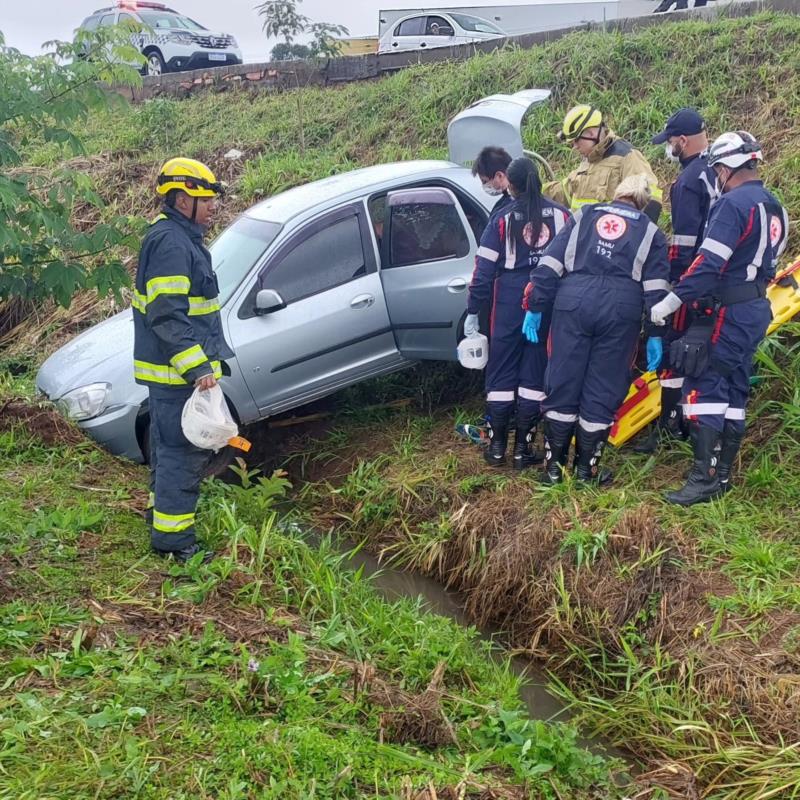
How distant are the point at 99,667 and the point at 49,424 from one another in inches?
97.4

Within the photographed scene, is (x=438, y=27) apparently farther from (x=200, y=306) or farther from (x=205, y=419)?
(x=205, y=419)

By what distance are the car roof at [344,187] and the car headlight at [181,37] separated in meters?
12.8

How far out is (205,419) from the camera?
3914 millimetres

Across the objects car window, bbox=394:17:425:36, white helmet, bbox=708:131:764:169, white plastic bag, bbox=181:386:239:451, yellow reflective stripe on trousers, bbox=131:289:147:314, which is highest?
car window, bbox=394:17:425:36

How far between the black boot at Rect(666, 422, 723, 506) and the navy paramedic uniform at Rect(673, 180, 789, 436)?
0.05 meters

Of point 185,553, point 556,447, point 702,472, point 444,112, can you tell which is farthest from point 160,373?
point 444,112

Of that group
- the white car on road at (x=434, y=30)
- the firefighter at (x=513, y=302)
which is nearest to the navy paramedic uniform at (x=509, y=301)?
the firefighter at (x=513, y=302)

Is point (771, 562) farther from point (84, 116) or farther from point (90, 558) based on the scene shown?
point (84, 116)

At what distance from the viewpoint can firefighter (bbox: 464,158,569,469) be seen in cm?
483

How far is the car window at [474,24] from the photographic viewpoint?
16172 millimetres

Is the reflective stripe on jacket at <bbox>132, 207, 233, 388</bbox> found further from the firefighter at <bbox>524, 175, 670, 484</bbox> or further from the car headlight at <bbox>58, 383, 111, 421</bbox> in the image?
the firefighter at <bbox>524, 175, 670, 484</bbox>

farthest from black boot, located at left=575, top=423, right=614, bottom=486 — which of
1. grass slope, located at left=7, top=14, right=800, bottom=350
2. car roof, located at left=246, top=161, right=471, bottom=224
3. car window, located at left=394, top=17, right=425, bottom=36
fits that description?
car window, located at left=394, top=17, right=425, bottom=36

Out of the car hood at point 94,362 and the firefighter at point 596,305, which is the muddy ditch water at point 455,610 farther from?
the car hood at point 94,362

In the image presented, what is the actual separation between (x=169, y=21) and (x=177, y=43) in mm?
838
